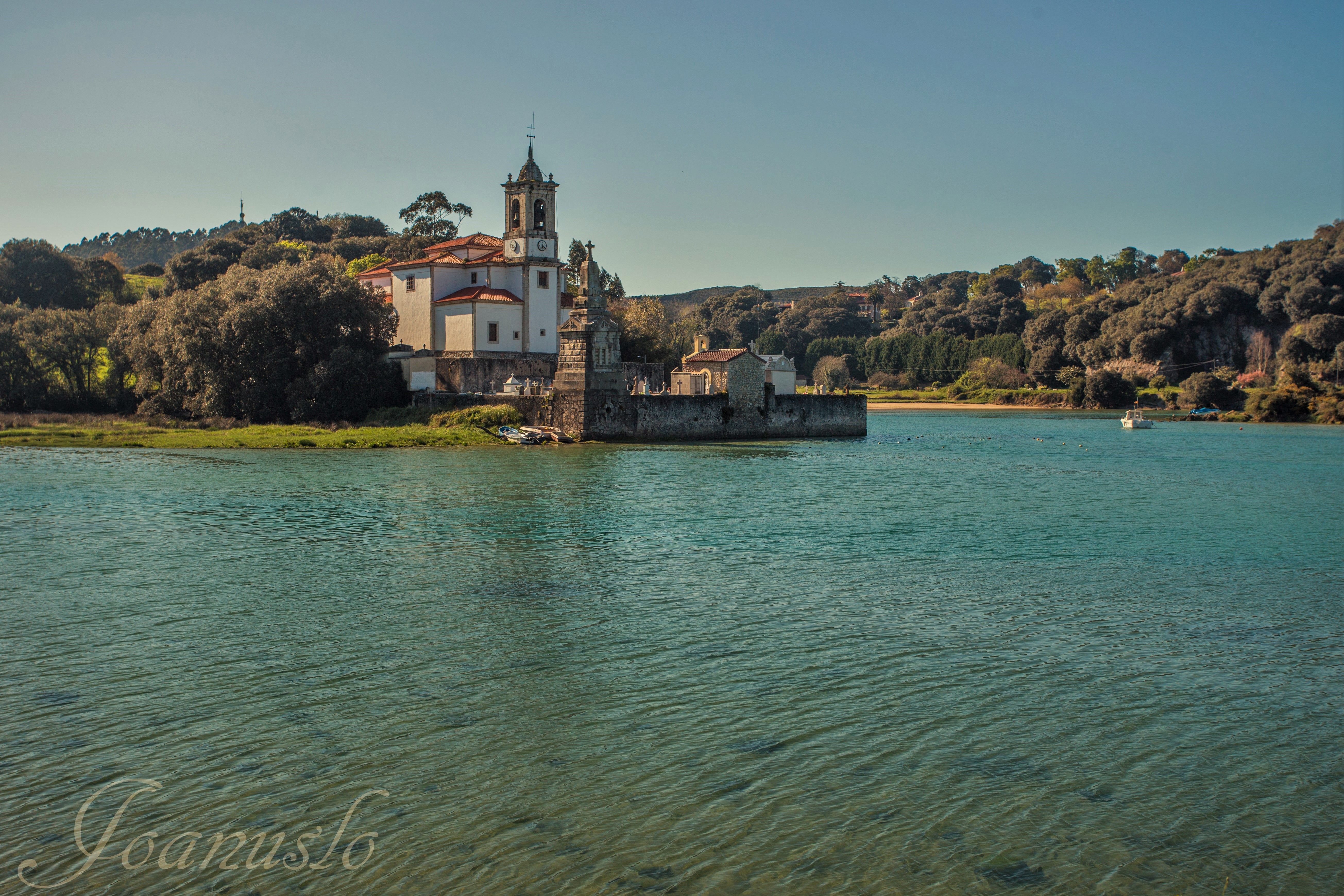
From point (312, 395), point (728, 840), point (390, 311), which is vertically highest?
point (390, 311)

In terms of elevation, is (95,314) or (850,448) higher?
(95,314)

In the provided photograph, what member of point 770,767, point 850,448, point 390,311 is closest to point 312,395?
point 390,311

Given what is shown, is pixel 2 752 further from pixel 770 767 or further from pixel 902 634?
pixel 902 634

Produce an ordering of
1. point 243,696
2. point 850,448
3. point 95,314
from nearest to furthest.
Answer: point 243,696, point 850,448, point 95,314

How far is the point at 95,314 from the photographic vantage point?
212 ft

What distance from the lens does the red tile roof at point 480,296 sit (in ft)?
195

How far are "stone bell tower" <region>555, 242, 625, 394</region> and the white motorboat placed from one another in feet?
129

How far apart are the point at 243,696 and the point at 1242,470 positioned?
41.5 meters

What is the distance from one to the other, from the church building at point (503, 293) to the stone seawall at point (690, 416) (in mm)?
6927

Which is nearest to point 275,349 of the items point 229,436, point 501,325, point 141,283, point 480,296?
point 229,436

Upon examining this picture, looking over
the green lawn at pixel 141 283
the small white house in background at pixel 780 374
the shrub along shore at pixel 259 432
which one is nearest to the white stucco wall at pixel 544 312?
the shrub along shore at pixel 259 432

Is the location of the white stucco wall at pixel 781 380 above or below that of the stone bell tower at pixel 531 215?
below

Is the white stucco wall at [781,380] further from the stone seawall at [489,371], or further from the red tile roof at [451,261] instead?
the red tile roof at [451,261]

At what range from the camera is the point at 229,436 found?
49062 mm
